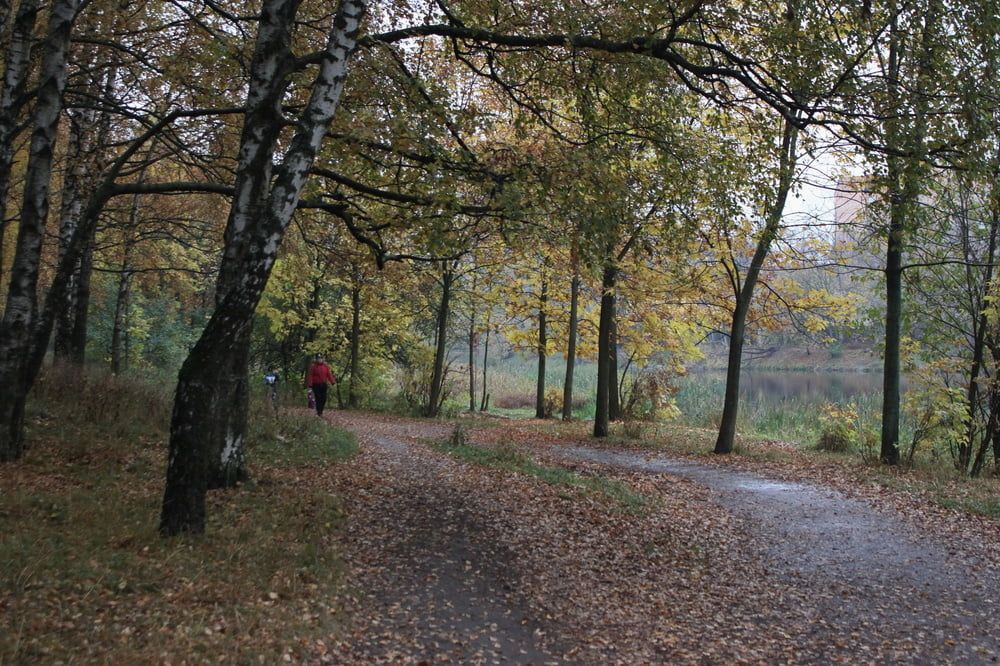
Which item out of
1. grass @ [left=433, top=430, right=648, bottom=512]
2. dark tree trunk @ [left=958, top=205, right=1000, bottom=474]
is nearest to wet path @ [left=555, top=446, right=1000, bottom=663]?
grass @ [left=433, top=430, right=648, bottom=512]

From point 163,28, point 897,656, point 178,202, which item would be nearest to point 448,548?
point 897,656

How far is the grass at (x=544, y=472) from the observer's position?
9664 mm

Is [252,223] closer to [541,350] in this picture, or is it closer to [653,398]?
[653,398]

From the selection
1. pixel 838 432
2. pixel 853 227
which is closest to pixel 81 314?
pixel 853 227

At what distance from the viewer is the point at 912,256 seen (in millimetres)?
13969

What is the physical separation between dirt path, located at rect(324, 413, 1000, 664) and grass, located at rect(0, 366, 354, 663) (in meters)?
0.49

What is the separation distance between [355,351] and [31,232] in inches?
688

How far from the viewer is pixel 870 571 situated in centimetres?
743

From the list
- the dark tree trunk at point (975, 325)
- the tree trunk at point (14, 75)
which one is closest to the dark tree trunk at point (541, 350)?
the dark tree trunk at point (975, 325)

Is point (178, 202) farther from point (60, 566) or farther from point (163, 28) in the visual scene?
point (60, 566)

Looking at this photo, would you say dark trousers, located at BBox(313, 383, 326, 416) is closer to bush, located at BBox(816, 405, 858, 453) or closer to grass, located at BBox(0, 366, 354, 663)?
grass, located at BBox(0, 366, 354, 663)

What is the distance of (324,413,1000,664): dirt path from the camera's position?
529cm

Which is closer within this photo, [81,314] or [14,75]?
[14,75]

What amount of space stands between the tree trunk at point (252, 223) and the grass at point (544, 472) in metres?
5.57
